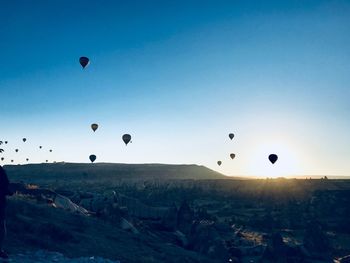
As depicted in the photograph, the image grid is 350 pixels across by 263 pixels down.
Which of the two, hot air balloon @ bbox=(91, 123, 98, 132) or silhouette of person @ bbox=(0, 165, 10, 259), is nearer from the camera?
silhouette of person @ bbox=(0, 165, 10, 259)

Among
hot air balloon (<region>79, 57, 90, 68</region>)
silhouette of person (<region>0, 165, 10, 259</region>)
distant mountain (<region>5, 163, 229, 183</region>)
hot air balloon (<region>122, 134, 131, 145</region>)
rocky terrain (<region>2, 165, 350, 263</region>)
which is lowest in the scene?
rocky terrain (<region>2, 165, 350, 263</region>)

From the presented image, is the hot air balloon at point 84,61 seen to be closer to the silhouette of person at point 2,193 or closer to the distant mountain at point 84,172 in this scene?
the silhouette of person at point 2,193

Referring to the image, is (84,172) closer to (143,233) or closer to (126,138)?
(126,138)

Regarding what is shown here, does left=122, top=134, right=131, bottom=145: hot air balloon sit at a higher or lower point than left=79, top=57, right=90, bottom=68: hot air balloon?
lower

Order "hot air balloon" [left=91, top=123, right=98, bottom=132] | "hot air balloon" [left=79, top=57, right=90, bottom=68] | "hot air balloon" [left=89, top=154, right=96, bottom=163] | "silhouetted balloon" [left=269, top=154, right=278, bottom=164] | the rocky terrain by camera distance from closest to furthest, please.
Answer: the rocky terrain
"hot air balloon" [left=79, top=57, right=90, bottom=68]
"silhouetted balloon" [left=269, top=154, right=278, bottom=164]
"hot air balloon" [left=91, top=123, right=98, bottom=132]
"hot air balloon" [left=89, top=154, right=96, bottom=163]

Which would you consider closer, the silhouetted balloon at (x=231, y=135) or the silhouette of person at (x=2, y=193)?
the silhouette of person at (x=2, y=193)

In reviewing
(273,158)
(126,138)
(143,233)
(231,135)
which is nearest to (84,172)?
(231,135)

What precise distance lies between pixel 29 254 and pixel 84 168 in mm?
169663

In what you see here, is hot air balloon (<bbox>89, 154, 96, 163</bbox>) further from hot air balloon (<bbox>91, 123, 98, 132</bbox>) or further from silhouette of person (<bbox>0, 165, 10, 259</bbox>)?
silhouette of person (<bbox>0, 165, 10, 259</bbox>)

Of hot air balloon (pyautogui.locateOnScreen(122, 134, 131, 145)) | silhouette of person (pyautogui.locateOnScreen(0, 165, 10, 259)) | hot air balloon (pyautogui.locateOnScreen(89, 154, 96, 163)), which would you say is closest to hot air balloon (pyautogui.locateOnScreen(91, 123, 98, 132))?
hot air balloon (pyautogui.locateOnScreen(89, 154, 96, 163))

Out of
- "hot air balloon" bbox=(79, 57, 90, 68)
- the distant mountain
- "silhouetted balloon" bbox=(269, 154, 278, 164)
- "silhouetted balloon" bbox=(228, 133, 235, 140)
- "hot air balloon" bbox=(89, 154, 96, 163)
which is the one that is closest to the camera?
"hot air balloon" bbox=(79, 57, 90, 68)

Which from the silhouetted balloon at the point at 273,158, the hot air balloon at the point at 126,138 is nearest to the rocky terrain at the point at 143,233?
the silhouetted balloon at the point at 273,158

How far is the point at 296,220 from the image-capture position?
172 feet

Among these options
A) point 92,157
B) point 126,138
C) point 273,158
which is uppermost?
point 126,138
